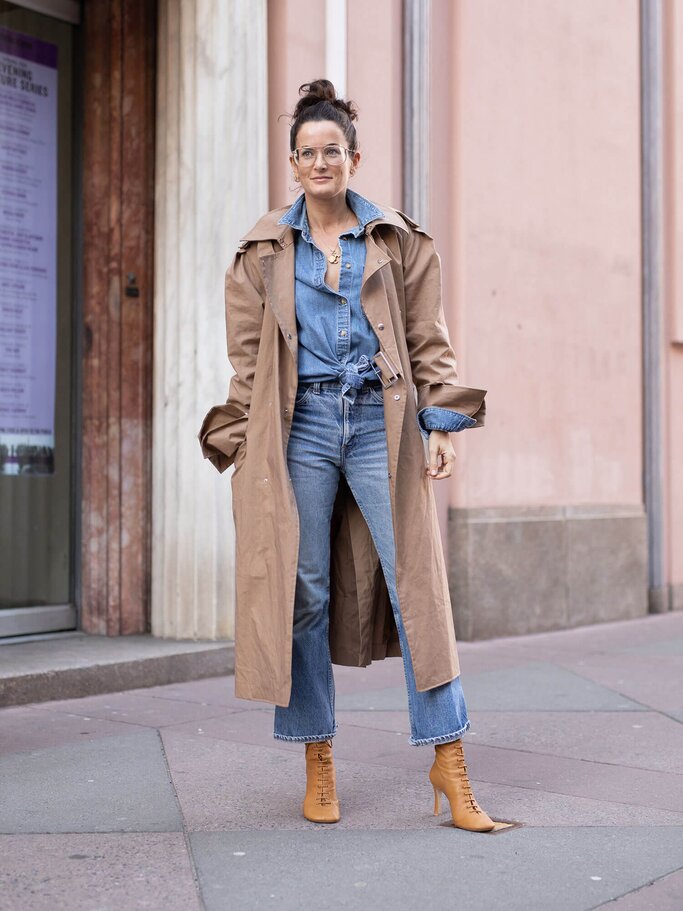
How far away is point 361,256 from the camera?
3.77m

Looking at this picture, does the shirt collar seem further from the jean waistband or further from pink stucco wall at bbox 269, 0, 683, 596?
pink stucco wall at bbox 269, 0, 683, 596

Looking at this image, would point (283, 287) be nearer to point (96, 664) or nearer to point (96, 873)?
point (96, 873)

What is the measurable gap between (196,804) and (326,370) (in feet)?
4.44

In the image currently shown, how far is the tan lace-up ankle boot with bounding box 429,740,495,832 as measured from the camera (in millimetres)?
3598

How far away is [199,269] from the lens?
6688 mm

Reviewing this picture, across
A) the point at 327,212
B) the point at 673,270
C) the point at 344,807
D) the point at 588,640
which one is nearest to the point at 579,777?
the point at 344,807

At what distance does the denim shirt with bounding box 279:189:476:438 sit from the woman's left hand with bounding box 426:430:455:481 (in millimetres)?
32

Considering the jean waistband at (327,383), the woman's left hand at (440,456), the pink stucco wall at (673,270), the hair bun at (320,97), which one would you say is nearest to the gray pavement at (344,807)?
the woman's left hand at (440,456)

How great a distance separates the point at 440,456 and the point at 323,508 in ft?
1.21

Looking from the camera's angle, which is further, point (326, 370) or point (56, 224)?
point (56, 224)

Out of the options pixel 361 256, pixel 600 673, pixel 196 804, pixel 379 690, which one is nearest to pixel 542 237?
pixel 600 673

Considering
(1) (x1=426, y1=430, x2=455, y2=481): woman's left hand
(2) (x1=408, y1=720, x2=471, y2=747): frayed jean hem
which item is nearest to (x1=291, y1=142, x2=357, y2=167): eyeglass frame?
(1) (x1=426, y1=430, x2=455, y2=481): woman's left hand

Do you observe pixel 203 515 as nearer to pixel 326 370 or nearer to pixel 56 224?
pixel 56 224

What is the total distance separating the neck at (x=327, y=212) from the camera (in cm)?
381
